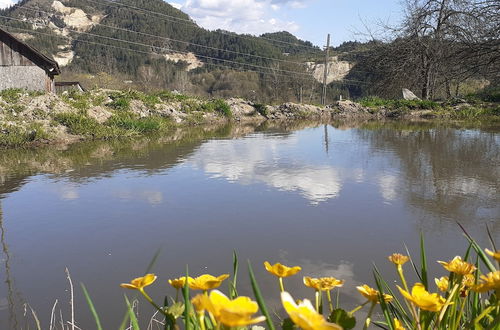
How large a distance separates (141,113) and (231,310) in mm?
14226

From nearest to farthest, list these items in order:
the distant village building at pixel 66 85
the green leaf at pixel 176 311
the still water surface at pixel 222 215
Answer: the green leaf at pixel 176 311 < the still water surface at pixel 222 215 < the distant village building at pixel 66 85

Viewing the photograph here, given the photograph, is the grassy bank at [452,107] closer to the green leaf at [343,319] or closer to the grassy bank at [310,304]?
the grassy bank at [310,304]

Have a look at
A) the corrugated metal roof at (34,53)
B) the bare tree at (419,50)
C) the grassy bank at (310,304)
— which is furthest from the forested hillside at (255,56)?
the corrugated metal roof at (34,53)

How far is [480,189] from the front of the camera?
16.0 feet

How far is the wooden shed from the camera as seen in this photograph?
16.0m

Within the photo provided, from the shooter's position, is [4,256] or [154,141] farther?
[154,141]

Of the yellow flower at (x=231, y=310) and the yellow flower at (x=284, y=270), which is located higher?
the yellow flower at (x=231, y=310)

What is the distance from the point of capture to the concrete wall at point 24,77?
15891 millimetres

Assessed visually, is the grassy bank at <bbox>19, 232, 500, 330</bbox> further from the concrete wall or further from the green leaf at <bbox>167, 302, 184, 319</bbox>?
the concrete wall

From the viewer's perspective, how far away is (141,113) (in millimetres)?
14094

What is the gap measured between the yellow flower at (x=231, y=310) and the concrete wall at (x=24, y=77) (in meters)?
18.1

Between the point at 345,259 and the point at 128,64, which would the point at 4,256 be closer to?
the point at 345,259

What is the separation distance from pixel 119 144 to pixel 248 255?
7318 mm

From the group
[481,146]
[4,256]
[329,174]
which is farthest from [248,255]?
[481,146]
